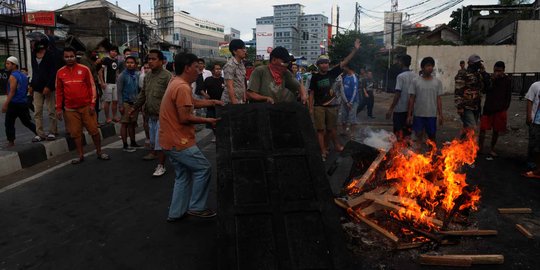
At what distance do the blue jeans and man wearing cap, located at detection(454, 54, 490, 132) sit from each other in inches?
219

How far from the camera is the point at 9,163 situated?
20.9ft

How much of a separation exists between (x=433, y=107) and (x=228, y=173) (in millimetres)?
4578

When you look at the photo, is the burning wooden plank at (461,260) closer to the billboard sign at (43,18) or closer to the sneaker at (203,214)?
the sneaker at (203,214)

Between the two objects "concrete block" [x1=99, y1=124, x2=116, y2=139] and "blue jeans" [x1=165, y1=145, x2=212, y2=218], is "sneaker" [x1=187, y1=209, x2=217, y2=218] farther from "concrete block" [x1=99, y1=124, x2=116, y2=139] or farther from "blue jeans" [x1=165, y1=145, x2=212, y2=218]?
"concrete block" [x1=99, y1=124, x2=116, y2=139]

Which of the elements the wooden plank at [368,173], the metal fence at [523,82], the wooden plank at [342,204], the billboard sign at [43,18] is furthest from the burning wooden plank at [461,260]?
the billboard sign at [43,18]

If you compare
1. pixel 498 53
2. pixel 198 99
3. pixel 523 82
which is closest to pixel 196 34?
pixel 498 53

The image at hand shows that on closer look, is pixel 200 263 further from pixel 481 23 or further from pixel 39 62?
pixel 481 23

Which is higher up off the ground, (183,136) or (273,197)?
(183,136)

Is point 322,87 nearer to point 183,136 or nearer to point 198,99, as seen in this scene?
point 198,99

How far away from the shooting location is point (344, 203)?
4.36 metres

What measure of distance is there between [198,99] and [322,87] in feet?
10.9

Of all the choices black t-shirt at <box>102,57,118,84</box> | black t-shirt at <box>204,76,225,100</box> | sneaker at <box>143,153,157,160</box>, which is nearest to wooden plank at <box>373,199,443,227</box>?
sneaker at <box>143,153,157,160</box>

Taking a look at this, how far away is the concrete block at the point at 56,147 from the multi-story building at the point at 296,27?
133140 millimetres

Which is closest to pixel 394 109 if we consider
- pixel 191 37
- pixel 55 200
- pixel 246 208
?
pixel 246 208
